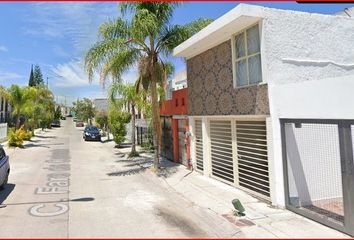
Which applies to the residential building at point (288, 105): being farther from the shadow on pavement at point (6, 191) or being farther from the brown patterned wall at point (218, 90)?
the shadow on pavement at point (6, 191)

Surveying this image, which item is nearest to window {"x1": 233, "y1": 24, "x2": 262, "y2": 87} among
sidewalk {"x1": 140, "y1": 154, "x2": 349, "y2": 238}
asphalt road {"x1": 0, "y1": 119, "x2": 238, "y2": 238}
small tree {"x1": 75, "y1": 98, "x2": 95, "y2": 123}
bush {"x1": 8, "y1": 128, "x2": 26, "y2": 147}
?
sidewalk {"x1": 140, "y1": 154, "x2": 349, "y2": 238}

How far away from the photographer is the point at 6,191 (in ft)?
34.3

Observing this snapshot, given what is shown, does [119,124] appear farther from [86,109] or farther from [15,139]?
[86,109]

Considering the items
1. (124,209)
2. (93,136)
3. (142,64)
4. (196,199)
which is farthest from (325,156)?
(93,136)

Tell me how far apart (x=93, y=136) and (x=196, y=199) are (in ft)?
80.6

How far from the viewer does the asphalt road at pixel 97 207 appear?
6.67 meters

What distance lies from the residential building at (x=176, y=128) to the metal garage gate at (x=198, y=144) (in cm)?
57

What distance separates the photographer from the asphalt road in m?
6.67

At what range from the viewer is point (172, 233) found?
6.48 metres

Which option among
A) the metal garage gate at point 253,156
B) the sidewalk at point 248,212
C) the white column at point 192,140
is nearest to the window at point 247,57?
the metal garage gate at point 253,156

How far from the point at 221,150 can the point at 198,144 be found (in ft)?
6.82

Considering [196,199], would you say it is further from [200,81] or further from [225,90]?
[200,81]

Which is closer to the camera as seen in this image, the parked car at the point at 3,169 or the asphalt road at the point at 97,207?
the asphalt road at the point at 97,207

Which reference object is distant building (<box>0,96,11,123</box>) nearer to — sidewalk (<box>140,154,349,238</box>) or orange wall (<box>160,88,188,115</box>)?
orange wall (<box>160,88,188,115</box>)
